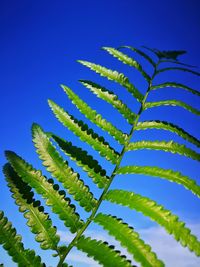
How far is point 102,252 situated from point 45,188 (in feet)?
1.50

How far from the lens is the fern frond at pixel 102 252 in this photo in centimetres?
169

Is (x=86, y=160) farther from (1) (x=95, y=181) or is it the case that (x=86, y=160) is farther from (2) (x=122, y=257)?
(2) (x=122, y=257)

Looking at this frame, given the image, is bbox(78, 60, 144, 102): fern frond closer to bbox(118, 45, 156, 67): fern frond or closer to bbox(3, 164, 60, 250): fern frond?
bbox(118, 45, 156, 67): fern frond

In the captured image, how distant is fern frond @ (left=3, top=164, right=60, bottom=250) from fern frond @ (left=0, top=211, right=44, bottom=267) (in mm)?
93

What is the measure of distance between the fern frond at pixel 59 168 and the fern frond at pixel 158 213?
14 cm

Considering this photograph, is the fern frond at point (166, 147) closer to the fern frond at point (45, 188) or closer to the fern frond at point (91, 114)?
the fern frond at point (91, 114)

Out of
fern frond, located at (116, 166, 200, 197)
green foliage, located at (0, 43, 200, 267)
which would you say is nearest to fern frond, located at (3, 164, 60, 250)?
green foliage, located at (0, 43, 200, 267)

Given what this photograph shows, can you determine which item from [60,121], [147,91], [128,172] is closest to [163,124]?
[147,91]

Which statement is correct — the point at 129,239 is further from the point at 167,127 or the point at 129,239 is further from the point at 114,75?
the point at 114,75

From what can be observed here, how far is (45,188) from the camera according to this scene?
1989mm

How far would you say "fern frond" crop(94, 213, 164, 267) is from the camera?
5.42 ft

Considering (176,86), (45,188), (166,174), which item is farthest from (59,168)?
(176,86)

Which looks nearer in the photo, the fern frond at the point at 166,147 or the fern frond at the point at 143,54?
the fern frond at the point at 166,147

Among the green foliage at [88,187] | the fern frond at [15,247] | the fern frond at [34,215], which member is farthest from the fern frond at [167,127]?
the fern frond at [15,247]
